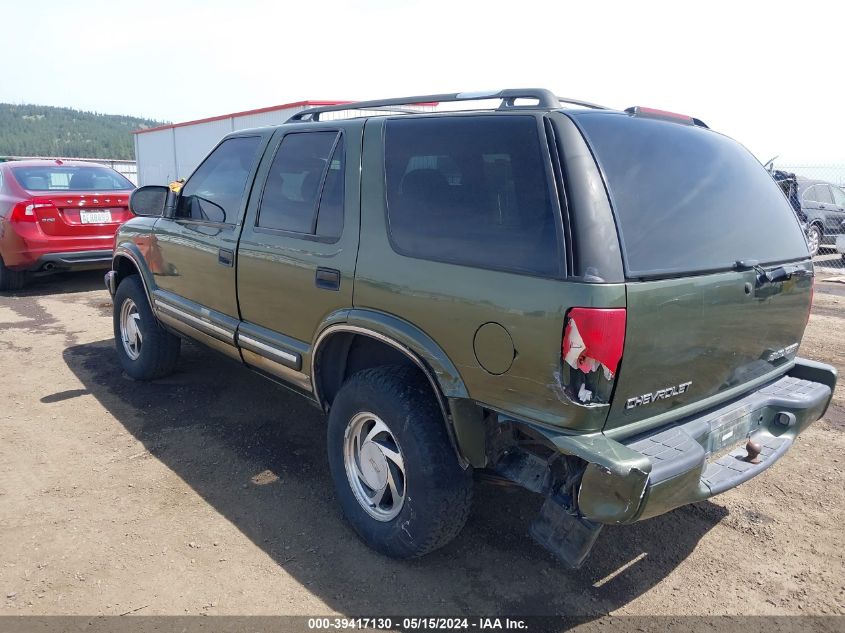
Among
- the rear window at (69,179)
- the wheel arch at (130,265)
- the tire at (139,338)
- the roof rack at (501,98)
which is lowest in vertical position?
the tire at (139,338)

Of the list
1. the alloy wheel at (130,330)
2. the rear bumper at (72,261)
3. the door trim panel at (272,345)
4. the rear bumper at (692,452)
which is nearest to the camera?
the rear bumper at (692,452)

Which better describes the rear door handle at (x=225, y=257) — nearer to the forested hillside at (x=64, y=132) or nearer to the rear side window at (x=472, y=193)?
the rear side window at (x=472, y=193)

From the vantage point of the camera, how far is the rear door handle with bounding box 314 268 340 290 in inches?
117

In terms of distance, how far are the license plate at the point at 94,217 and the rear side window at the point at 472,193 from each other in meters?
6.70

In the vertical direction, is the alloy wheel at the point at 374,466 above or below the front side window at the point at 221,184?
below

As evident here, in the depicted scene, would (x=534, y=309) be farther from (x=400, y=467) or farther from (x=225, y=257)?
(x=225, y=257)

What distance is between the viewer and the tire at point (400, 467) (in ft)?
8.60

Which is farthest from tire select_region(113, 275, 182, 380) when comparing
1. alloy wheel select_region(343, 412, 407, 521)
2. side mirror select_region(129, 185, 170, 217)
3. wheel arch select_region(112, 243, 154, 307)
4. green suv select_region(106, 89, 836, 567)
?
alloy wheel select_region(343, 412, 407, 521)

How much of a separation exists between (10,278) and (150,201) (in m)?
5.31

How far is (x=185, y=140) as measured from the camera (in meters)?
26.5

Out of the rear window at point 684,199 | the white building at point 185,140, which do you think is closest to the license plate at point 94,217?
the rear window at point 684,199

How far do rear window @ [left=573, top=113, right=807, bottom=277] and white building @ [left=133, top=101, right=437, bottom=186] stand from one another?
52.4 ft

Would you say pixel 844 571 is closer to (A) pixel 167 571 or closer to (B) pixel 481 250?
(B) pixel 481 250

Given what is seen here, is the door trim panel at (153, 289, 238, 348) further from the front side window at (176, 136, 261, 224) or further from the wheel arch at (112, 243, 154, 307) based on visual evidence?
the front side window at (176, 136, 261, 224)
